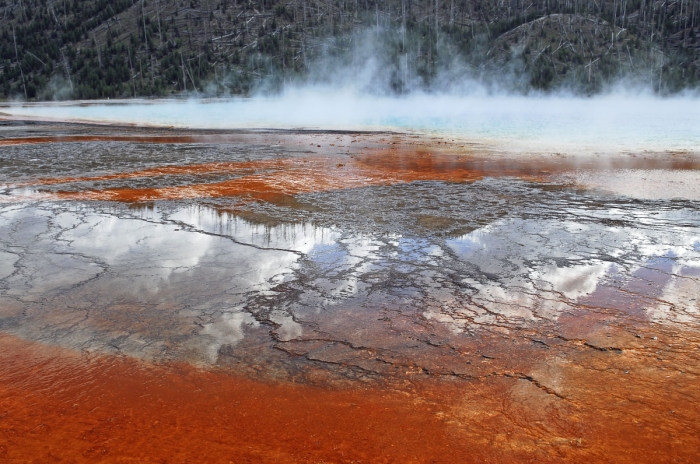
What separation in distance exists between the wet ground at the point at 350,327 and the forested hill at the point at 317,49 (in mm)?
63493

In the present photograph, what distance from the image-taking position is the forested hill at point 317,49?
69562mm

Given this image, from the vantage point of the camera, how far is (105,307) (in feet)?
14.4

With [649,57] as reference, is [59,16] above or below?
above

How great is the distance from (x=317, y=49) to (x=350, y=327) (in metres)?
79.1

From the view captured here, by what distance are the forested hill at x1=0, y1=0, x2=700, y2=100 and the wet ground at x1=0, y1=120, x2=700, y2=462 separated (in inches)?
2500

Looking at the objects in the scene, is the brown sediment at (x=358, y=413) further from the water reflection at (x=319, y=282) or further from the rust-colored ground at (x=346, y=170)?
the rust-colored ground at (x=346, y=170)

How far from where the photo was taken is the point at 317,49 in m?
78.8

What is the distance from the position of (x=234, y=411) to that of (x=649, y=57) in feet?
278

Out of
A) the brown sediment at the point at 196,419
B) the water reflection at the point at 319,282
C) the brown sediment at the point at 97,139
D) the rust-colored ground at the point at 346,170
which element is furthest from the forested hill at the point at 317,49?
the brown sediment at the point at 196,419

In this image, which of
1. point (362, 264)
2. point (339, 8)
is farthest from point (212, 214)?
point (339, 8)

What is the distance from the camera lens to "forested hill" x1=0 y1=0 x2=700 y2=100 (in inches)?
2739

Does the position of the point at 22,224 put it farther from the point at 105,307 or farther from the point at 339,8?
the point at 339,8

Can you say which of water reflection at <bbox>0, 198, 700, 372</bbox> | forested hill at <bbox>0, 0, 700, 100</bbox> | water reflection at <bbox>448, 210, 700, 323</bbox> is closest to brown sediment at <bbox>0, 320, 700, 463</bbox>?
water reflection at <bbox>0, 198, 700, 372</bbox>

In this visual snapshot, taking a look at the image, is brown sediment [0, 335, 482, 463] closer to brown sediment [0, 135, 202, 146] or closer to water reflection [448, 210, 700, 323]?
water reflection [448, 210, 700, 323]
